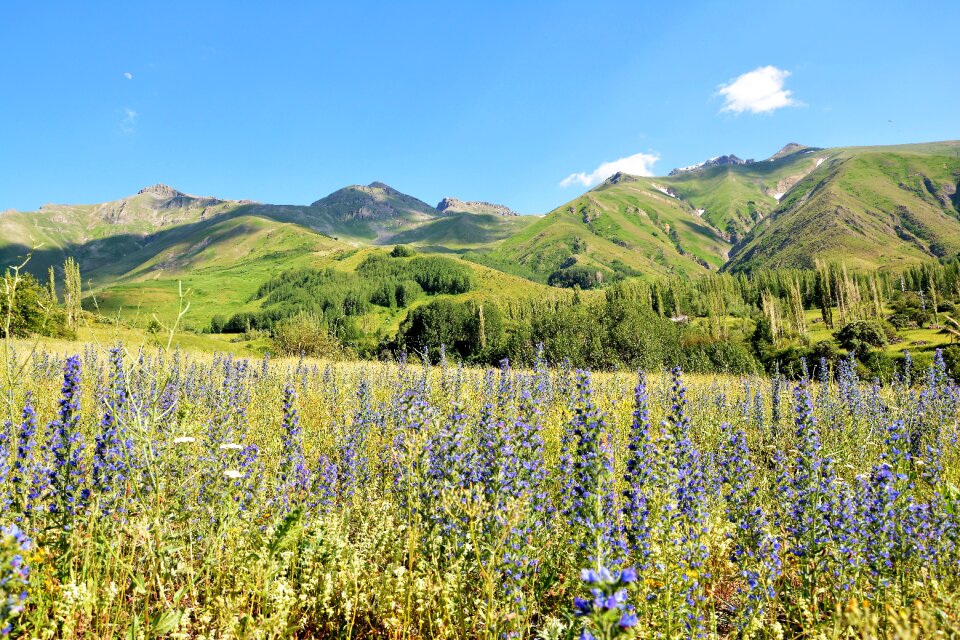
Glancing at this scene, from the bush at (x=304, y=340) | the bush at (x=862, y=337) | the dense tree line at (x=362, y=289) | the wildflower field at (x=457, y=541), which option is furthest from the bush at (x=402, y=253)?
the wildflower field at (x=457, y=541)

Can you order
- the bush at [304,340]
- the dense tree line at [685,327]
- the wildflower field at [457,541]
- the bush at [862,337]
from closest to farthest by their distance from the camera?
the wildflower field at [457,541] < the bush at [862,337] < the dense tree line at [685,327] < the bush at [304,340]

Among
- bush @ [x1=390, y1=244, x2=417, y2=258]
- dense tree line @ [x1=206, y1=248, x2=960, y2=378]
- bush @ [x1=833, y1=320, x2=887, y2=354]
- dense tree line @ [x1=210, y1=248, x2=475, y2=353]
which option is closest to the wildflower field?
dense tree line @ [x1=206, y1=248, x2=960, y2=378]

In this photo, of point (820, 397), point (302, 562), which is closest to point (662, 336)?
point (820, 397)

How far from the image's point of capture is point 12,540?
2156 millimetres

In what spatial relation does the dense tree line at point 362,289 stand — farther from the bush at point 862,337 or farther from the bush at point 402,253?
the bush at point 862,337

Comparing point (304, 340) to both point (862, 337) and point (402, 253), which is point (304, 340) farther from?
point (402, 253)

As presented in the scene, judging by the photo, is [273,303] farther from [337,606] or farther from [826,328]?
[337,606]

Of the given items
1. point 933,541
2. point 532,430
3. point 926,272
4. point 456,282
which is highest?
point 456,282

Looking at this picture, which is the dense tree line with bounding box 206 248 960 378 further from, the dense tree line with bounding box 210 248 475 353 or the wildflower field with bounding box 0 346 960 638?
the dense tree line with bounding box 210 248 475 353

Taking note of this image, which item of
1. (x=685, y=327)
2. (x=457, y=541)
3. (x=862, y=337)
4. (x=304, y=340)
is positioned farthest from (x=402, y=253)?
(x=457, y=541)

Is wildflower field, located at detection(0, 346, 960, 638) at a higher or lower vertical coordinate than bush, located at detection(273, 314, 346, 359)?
lower

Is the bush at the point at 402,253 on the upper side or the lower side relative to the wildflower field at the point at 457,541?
upper

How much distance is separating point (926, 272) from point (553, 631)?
114 m

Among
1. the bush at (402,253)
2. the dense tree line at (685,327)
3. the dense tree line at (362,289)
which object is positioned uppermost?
the bush at (402,253)
